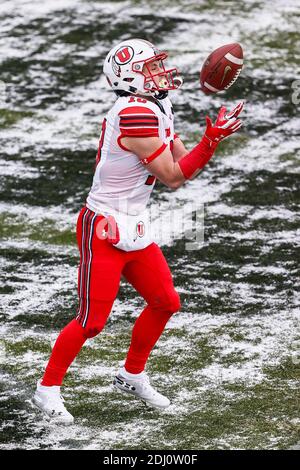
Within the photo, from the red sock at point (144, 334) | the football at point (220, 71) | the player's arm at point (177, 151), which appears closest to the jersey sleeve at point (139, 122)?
the player's arm at point (177, 151)

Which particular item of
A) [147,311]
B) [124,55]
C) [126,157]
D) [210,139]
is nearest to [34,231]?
[147,311]

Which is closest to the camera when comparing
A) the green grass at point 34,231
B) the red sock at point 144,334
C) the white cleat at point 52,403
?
the white cleat at point 52,403

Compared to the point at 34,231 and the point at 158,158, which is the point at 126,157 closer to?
the point at 158,158

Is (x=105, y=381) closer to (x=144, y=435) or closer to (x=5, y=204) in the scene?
(x=144, y=435)

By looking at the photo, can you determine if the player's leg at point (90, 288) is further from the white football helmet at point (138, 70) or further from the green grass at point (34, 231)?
the green grass at point (34, 231)

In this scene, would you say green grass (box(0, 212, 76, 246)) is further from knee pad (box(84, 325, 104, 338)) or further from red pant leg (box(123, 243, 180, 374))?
knee pad (box(84, 325, 104, 338))

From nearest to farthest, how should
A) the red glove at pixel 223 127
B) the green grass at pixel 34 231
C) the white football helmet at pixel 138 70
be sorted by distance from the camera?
the red glove at pixel 223 127
the white football helmet at pixel 138 70
the green grass at pixel 34 231

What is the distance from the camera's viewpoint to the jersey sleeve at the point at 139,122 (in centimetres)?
580

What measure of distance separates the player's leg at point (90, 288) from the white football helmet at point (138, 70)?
0.75 metres

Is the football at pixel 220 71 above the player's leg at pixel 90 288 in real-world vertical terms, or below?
above

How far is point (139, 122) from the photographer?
19.0ft

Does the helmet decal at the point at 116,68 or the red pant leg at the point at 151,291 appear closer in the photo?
the helmet decal at the point at 116,68

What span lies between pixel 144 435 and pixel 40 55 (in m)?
8.14

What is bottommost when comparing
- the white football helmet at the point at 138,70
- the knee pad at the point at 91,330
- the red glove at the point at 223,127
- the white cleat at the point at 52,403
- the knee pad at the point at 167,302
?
the white cleat at the point at 52,403
